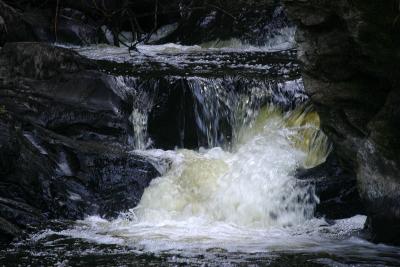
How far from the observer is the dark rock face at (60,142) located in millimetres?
7480

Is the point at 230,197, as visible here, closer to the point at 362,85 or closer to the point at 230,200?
the point at 230,200

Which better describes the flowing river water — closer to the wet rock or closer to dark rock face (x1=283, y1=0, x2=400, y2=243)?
the wet rock

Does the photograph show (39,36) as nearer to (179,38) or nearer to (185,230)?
(179,38)

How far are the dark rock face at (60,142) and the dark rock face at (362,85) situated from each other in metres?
2.67

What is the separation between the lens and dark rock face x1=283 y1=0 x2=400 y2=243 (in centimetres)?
552

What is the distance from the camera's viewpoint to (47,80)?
973 centimetres

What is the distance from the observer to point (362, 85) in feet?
19.9

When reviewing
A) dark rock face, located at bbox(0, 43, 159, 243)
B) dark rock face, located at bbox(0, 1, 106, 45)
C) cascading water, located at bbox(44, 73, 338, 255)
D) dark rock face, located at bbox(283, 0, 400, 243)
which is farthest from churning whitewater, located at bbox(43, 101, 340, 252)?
dark rock face, located at bbox(0, 1, 106, 45)

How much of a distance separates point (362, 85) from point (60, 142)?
379 centimetres

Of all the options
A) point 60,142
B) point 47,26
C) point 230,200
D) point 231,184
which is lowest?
point 230,200

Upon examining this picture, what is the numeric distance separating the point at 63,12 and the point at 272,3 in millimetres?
4336

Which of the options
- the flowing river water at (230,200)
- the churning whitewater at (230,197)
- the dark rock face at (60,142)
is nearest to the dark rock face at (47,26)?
the flowing river water at (230,200)

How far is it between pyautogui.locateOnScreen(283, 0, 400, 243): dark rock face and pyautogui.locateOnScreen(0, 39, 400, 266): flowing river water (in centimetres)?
58

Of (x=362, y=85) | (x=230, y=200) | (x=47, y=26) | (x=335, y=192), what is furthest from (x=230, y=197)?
(x=47, y=26)
